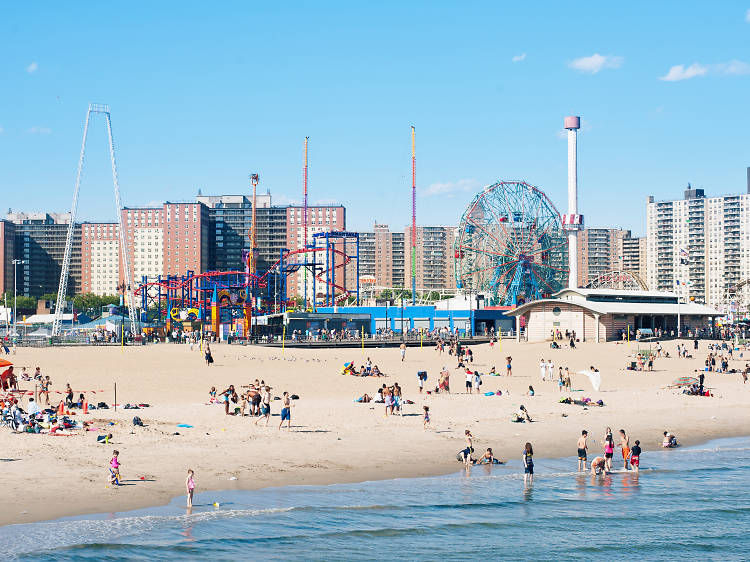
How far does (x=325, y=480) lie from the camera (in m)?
23.7

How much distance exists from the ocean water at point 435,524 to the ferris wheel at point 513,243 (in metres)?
85.8

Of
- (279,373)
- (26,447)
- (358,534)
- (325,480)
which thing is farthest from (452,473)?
(279,373)

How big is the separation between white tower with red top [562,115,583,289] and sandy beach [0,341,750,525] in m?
60.6

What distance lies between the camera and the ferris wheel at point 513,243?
110438mm

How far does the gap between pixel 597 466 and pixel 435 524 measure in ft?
25.0

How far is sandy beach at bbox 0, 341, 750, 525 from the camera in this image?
22.6 m

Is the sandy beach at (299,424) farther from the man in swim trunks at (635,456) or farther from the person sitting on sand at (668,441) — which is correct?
the man in swim trunks at (635,456)

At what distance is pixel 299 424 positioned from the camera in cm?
3105

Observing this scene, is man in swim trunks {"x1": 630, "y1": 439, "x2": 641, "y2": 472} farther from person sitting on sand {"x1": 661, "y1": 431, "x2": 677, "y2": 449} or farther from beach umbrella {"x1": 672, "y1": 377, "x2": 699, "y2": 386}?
beach umbrella {"x1": 672, "y1": 377, "x2": 699, "y2": 386}

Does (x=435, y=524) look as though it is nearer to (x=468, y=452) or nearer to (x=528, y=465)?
(x=528, y=465)

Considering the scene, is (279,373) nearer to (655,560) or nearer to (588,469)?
(588,469)

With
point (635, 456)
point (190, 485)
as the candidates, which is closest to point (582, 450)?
point (635, 456)

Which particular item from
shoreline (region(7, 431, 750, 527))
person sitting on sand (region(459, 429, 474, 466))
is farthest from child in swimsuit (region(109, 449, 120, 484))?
person sitting on sand (region(459, 429, 474, 466))

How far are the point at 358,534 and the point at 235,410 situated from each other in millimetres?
14015
